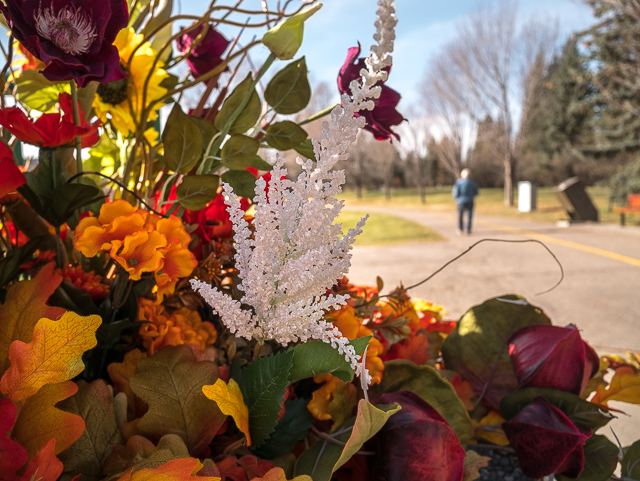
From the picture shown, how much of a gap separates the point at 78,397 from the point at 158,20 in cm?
45

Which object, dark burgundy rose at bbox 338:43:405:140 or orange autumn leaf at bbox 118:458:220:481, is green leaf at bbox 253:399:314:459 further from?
dark burgundy rose at bbox 338:43:405:140

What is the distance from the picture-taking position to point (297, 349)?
0.34 metres

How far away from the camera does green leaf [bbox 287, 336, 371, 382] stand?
1.07ft

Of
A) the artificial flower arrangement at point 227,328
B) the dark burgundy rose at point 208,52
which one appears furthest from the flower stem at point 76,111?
the dark burgundy rose at point 208,52

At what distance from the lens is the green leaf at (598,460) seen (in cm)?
48

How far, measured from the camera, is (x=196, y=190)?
42 centimetres

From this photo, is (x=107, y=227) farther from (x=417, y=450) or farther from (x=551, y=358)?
(x=551, y=358)

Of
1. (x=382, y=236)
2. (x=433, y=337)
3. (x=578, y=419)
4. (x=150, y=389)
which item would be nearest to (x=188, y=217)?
(x=150, y=389)

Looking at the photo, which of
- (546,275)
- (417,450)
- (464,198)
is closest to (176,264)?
(417,450)

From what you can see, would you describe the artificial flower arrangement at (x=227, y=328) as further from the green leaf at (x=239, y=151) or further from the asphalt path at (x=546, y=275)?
the asphalt path at (x=546, y=275)

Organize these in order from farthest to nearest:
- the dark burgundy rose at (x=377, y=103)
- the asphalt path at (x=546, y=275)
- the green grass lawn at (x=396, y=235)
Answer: the green grass lawn at (x=396, y=235) → the asphalt path at (x=546, y=275) → the dark burgundy rose at (x=377, y=103)

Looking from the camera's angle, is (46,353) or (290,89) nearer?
(46,353)

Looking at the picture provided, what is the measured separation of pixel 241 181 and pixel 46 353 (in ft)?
0.75

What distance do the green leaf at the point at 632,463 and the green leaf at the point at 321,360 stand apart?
0.37 meters
